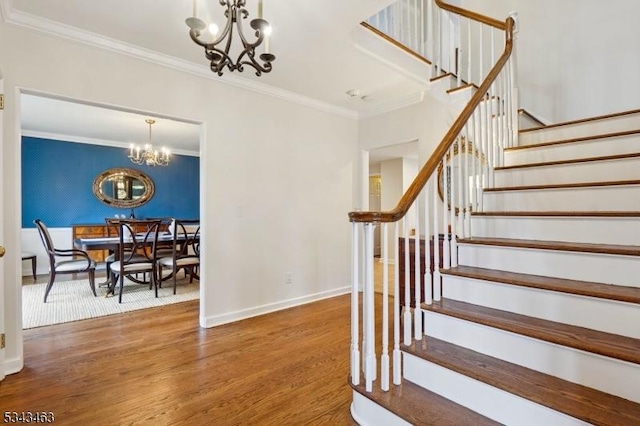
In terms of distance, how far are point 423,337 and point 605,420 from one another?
802 millimetres

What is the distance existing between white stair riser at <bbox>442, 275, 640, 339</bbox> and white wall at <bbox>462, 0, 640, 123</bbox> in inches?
109

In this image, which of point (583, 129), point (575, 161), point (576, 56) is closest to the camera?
point (575, 161)

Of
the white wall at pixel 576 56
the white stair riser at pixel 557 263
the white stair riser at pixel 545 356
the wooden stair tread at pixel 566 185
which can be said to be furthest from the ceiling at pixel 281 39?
the white stair riser at pixel 545 356

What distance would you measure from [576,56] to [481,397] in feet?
12.4

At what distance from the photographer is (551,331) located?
4.62 ft

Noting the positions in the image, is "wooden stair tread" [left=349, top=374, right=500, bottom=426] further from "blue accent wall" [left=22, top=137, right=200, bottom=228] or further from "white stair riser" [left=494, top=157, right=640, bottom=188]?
"blue accent wall" [left=22, top=137, right=200, bottom=228]

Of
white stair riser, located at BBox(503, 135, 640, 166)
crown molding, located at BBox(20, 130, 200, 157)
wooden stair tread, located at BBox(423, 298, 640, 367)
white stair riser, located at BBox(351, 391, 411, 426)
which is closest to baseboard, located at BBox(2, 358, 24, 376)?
white stair riser, located at BBox(351, 391, 411, 426)

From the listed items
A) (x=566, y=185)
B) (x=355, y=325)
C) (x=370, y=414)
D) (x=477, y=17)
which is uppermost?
(x=477, y=17)

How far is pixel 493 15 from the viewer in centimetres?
386

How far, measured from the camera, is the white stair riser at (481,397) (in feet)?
4.00

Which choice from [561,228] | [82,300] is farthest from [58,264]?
[561,228]

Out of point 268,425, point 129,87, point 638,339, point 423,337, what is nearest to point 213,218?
point 129,87

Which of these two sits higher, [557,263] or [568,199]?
[568,199]

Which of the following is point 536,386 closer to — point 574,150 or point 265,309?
point 574,150
